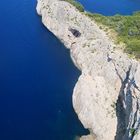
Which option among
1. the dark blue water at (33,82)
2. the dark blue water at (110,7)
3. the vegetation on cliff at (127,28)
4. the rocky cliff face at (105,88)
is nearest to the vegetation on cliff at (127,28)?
the vegetation on cliff at (127,28)

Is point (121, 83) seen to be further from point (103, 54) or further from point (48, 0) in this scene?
point (48, 0)

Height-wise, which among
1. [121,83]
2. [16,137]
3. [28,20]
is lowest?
[16,137]

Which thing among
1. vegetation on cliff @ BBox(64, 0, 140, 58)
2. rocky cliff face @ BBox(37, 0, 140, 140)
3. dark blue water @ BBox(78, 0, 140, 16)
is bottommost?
rocky cliff face @ BBox(37, 0, 140, 140)

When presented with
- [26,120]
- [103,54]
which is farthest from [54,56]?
[26,120]

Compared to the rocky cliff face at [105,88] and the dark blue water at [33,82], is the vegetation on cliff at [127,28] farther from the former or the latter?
the dark blue water at [33,82]

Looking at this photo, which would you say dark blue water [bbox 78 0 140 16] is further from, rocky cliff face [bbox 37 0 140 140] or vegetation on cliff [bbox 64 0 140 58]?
rocky cliff face [bbox 37 0 140 140]

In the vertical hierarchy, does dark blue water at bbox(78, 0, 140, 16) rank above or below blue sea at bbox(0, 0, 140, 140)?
above

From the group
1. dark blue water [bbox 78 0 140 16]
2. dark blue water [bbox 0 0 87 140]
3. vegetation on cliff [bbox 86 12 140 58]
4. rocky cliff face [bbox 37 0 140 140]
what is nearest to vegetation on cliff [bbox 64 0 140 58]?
vegetation on cliff [bbox 86 12 140 58]
